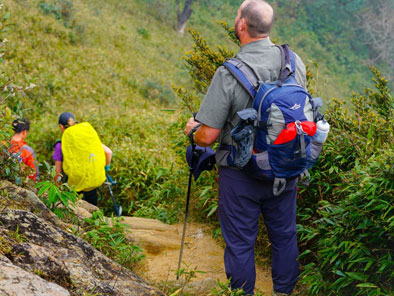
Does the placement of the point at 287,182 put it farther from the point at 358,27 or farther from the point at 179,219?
the point at 358,27

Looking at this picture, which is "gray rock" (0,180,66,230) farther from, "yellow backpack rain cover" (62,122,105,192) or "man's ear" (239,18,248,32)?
"yellow backpack rain cover" (62,122,105,192)

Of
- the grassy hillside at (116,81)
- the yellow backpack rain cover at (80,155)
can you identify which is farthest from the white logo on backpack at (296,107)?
the yellow backpack rain cover at (80,155)

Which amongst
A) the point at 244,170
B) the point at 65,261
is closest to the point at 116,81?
the point at 244,170

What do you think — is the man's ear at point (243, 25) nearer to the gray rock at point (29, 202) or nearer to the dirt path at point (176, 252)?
the gray rock at point (29, 202)

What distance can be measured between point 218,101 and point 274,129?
0.41 metres

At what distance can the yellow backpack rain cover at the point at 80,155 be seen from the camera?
17.8 ft

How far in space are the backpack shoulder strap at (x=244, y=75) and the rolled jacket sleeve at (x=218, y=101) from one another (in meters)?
0.04

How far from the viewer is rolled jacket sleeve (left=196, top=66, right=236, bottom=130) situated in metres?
2.95

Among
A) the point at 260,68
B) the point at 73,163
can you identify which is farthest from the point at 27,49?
the point at 260,68

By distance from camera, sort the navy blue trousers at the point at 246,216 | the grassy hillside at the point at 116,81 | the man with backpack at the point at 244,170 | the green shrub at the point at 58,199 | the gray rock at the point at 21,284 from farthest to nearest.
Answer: the grassy hillside at the point at 116,81, the green shrub at the point at 58,199, the navy blue trousers at the point at 246,216, the man with backpack at the point at 244,170, the gray rock at the point at 21,284

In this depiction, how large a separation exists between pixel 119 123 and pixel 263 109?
730 cm

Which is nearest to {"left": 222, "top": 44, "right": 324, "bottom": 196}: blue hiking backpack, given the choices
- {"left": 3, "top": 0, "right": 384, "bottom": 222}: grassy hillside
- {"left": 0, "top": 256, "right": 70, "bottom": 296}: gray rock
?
{"left": 3, "top": 0, "right": 384, "bottom": 222}: grassy hillside

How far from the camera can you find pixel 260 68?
3.04 meters

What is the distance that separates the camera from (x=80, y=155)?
545 centimetres
